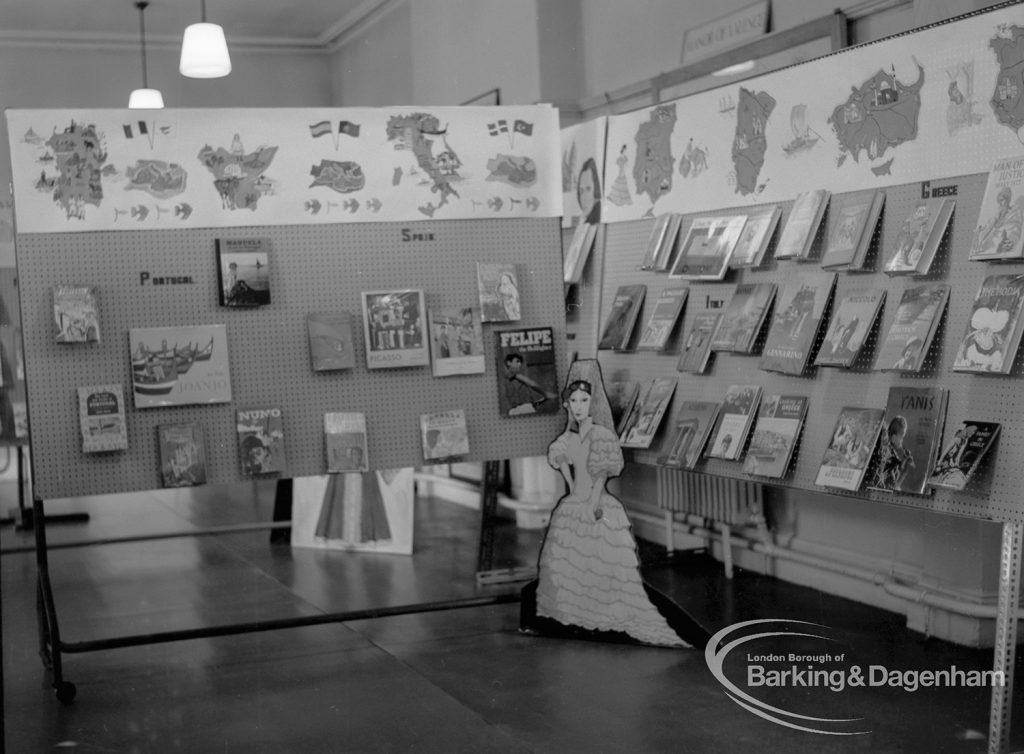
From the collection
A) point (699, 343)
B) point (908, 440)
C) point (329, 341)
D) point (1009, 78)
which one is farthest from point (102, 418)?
point (1009, 78)

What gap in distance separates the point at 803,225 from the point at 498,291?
1099 millimetres

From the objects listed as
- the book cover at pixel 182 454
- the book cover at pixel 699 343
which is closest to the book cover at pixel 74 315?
the book cover at pixel 182 454

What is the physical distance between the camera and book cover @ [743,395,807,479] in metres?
3.59

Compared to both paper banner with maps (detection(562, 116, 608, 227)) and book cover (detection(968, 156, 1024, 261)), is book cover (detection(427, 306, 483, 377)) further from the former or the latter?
book cover (detection(968, 156, 1024, 261))

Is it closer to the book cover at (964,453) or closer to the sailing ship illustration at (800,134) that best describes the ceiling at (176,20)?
the sailing ship illustration at (800,134)

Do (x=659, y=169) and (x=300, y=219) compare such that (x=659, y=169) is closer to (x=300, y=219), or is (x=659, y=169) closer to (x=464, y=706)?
(x=300, y=219)

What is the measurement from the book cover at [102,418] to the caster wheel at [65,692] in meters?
0.72

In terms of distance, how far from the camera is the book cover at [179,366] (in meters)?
3.71

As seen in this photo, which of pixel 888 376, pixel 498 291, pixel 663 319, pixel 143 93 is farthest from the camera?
pixel 143 93

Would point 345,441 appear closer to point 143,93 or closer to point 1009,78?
point 1009,78

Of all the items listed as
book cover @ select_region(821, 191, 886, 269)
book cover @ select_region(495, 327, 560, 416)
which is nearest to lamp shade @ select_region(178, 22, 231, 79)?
book cover @ select_region(495, 327, 560, 416)

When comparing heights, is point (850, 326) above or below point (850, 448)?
above

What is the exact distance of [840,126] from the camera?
3564 mm

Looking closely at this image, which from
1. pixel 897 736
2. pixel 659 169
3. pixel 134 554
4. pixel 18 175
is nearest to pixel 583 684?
pixel 897 736
